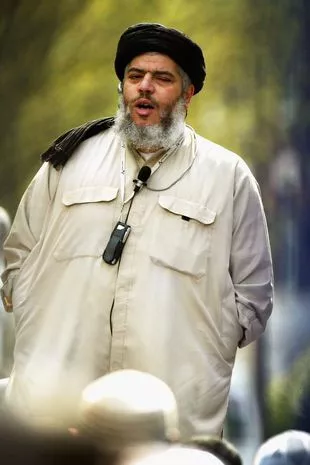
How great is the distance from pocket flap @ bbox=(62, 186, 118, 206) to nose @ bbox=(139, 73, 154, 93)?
30cm

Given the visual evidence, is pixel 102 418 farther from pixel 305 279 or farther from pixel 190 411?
pixel 305 279

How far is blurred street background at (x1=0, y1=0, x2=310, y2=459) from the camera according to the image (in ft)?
11.4

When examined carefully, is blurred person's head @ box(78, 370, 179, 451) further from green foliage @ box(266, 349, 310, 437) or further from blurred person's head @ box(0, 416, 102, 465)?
green foliage @ box(266, 349, 310, 437)

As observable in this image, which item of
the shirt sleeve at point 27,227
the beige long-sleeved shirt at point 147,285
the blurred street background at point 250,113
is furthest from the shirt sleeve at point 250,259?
the shirt sleeve at point 27,227

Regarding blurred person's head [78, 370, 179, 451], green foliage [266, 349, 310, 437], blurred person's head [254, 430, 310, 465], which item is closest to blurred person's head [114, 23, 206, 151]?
blurred person's head [78, 370, 179, 451]

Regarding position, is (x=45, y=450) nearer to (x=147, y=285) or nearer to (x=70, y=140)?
(x=147, y=285)

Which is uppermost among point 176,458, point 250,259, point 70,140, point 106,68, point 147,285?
point 106,68

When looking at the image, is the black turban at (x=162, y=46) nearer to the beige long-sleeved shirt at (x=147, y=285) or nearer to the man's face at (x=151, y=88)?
the man's face at (x=151, y=88)

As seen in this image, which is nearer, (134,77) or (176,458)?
(176,458)

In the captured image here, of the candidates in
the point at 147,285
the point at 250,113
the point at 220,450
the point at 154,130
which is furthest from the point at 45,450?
the point at 250,113

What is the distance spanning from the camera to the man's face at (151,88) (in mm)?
3162

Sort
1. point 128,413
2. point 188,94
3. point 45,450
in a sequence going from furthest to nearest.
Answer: point 188,94 → point 128,413 → point 45,450

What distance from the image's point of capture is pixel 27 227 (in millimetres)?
3289

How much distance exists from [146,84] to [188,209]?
0.38 m
